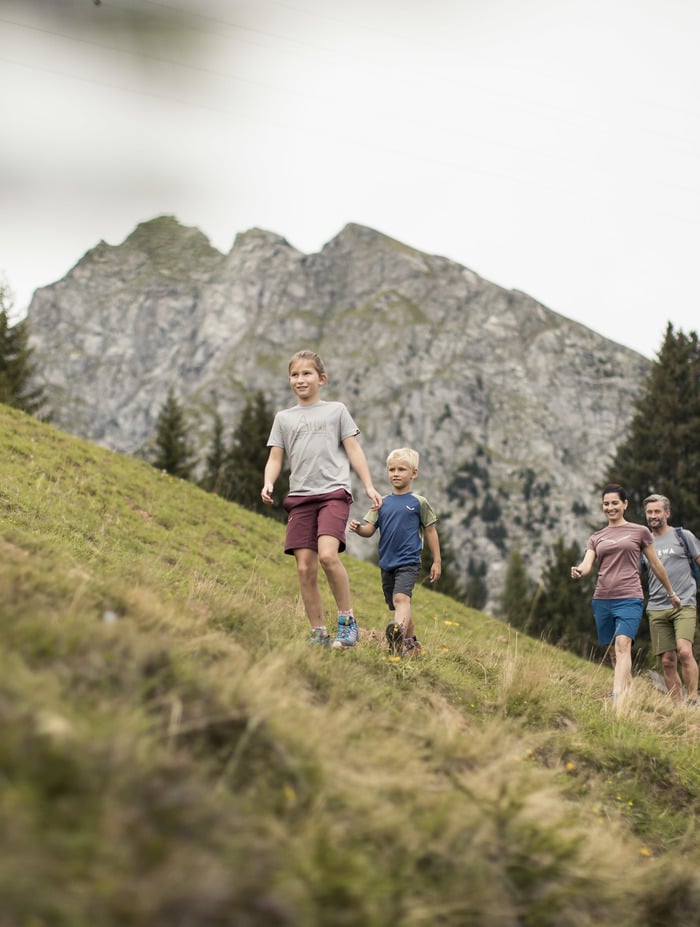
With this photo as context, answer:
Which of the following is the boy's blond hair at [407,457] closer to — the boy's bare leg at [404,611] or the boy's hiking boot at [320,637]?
the boy's bare leg at [404,611]

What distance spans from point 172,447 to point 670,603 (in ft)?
120

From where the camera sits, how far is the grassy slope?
2023 millimetres

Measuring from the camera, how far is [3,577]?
3.52 metres

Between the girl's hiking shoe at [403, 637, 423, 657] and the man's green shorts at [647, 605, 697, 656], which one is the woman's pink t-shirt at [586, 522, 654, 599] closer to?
the man's green shorts at [647, 605, 697, 656]

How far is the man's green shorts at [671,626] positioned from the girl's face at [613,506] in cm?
167

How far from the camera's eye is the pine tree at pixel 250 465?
123 ft

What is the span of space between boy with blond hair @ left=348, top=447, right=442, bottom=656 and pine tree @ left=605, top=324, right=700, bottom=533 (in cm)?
2538

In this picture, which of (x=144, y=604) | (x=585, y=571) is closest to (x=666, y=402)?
(x=585, y=571)

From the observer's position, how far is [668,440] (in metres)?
32.6

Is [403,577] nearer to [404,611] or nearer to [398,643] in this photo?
[404,611]

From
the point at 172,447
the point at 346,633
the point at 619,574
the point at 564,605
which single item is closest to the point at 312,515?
the point at 346,633

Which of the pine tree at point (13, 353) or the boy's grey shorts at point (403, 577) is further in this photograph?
the pine tree at point (13, 353)

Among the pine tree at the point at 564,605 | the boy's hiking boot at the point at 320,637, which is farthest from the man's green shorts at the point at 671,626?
the pine tree at the point at 564,605

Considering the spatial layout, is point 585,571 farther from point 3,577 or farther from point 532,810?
point 3,577
